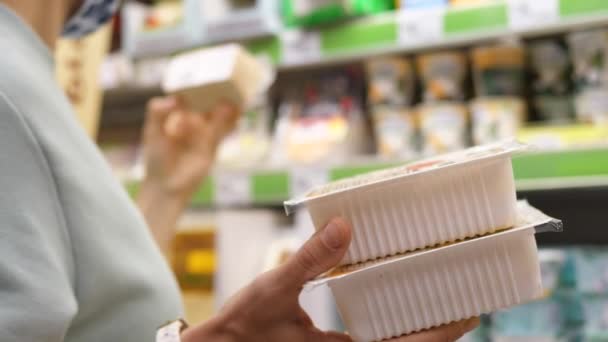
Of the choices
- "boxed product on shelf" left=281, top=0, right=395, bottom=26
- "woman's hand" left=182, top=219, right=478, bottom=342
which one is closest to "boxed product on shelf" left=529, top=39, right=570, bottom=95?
"boxed product on shelf" left=281, top=0, right=395, bottom=26

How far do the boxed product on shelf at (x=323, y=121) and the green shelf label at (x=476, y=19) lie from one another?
48 cm

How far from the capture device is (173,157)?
5.19 ft

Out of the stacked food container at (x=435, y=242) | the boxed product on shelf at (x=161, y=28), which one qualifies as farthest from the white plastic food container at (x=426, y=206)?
the boxed product on shelf at (x=161, y=28)

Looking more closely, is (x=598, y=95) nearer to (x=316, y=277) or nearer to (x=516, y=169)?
(x=516, y=169)

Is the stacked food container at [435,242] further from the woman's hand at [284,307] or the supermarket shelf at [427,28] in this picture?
the supermarket shelf at [427,28]

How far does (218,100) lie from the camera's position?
1716 millimetres

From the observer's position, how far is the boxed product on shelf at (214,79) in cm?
169

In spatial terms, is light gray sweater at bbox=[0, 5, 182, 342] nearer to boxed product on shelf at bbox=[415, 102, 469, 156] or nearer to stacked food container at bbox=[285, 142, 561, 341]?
stacked food container at bbox=[285, 142, 561, 341]

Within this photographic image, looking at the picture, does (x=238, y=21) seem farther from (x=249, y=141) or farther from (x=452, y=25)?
(x=452, y=25)

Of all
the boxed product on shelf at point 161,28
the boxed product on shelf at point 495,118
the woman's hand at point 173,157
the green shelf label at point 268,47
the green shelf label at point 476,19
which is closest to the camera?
the woman's hand at point 173,157

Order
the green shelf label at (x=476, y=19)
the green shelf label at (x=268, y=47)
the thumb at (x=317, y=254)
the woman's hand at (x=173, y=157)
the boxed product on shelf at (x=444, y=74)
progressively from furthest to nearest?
the green shelf label at (x=268, y=47) → the boxed product on shelf at (x=444, y=74) → the green shelf label at (x=476, y=19) → the woman's hand at (x=173, y=157) → the thumb at (x=317, y=254)

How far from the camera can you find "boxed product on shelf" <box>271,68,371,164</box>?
2092 millimetres

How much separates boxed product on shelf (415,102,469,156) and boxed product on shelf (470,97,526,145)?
0.05 m

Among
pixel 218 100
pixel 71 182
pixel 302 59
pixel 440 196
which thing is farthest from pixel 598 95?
pixel 71 182
